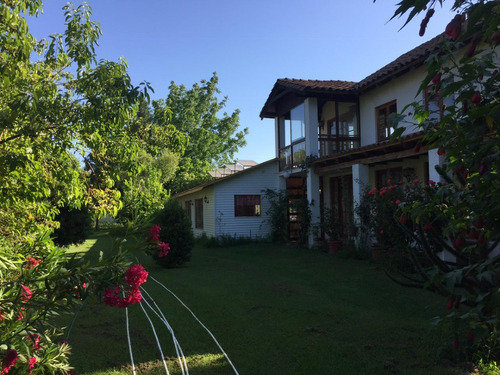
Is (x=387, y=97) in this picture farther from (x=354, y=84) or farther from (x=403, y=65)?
(x=354, y=84)

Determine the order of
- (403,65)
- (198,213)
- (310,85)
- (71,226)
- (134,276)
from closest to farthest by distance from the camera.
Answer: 1. (134,276)
2. (403,65)
3. (71,226)
4. (310,85)
5. (198,213)

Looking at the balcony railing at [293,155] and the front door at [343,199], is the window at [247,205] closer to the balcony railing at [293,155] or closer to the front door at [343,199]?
the balcony railing at [293,155]

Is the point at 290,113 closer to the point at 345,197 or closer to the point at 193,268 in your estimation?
the point at 345,197

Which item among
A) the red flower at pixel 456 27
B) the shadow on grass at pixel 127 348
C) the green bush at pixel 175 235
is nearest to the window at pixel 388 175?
the green bush at pixel 175 235

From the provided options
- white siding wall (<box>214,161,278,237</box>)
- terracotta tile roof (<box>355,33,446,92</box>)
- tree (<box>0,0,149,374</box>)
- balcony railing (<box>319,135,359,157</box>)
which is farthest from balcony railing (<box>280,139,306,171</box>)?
tree (<box>0,0,149,374</box>)

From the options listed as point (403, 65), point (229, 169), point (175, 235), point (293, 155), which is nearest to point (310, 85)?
point (293, 155)

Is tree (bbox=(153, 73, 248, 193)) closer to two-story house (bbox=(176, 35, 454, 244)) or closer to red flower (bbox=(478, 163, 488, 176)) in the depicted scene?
two-story house (bbox=(176, 35, 454, 244))

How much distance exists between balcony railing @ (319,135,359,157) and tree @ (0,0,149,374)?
12.0 meters

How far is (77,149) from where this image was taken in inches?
170

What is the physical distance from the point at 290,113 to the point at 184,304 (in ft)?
39.5

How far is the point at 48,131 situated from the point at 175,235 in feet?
29.2

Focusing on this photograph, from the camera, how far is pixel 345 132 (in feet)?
54.0

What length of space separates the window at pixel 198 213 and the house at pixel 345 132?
6.25 m

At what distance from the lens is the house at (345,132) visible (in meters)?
12.4
